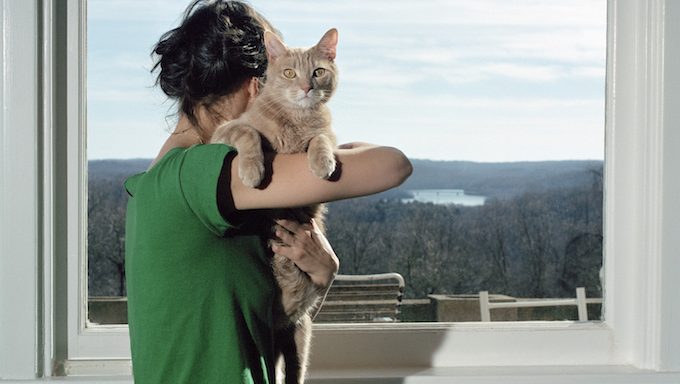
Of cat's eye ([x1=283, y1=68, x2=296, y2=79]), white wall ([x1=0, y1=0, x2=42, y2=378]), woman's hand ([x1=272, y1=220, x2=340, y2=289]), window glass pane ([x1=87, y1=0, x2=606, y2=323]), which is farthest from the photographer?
window glass pane ([x1=87, y1=0, x2=606, y2=323])

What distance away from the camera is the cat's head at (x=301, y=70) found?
4.91 feet

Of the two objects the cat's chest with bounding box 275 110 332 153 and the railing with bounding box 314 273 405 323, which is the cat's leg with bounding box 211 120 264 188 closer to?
the cat's chest with bounding box 275 110 332 153

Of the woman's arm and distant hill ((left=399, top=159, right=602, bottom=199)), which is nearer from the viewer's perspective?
the woman's arm

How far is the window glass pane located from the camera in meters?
1.95

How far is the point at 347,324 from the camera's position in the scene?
194cm

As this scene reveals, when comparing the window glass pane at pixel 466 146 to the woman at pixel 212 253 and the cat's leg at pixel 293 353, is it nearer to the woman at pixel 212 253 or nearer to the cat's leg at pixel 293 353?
the cat's leg at pixel 293 353

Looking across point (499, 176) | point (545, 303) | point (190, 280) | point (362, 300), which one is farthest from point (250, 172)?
point (545, 303)

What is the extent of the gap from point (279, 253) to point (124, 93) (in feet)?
2.32

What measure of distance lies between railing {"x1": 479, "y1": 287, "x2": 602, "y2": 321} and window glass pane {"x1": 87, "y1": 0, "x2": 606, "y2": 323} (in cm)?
1

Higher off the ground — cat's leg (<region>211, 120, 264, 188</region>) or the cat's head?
the cat's head

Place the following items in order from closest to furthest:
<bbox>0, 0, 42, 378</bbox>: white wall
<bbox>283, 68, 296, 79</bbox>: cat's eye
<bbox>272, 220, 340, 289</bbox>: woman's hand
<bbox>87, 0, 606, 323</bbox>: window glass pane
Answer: <bbox>272, 220, 340, 289</bbox>: woman's hand, <bbox>283, 68, 296, 79</bbox>: cat's eye, <bbox>0, 0, 42, 378</bbox>: white wall, <bbox>87, 0, 606, 323</bbox>: window glass pane

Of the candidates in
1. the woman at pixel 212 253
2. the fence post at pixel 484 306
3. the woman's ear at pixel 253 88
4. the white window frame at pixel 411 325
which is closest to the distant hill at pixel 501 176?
the white window frame at pixel 411 325

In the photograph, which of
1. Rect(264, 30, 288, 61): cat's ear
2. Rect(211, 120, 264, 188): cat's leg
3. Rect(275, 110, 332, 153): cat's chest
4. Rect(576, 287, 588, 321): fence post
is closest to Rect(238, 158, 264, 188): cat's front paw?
Rect(211, 120, 264, 188): cat's leg

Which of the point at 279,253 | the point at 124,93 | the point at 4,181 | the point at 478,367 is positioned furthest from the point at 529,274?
the point at 4,181
